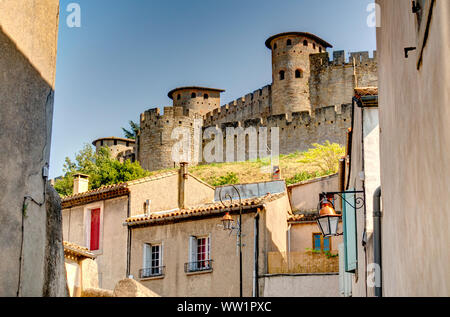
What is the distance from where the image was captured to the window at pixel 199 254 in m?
22.1

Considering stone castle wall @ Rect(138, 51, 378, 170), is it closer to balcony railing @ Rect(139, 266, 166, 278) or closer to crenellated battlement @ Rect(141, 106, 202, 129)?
crenellated battlement @ Rect(141, 106, 202, 129)

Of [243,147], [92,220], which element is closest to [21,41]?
[92,220]

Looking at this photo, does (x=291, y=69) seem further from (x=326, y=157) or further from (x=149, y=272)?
(x=149, y=272)

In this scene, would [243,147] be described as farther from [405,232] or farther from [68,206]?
[405,232]

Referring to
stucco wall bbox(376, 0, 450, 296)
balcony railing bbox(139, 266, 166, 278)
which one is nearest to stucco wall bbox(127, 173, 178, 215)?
balcony railing bbox(139, 266, 166, 278)

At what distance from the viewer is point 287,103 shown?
64.6m

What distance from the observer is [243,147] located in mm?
57438

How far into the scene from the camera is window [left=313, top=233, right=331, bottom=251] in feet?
77.3

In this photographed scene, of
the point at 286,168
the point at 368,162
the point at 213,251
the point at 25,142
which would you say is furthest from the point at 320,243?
the point at 286,168

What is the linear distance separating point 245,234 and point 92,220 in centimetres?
603

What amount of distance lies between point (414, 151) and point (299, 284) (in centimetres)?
1657

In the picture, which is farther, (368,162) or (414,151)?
(368,162)

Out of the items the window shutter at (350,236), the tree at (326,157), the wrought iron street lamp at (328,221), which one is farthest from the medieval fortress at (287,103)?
the wrought iron street lamp at (328,221)
